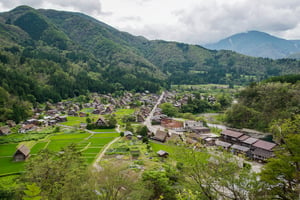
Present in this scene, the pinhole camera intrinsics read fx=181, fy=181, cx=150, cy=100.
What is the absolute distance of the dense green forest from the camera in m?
49.2

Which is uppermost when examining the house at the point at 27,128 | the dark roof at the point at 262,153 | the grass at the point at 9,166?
the house at the point at 27,128

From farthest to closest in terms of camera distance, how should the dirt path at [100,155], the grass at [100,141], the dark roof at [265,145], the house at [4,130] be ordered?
the house at [4,130], the grass at [100,141], the dark roof at [265,145], the dirt path at [100,155]

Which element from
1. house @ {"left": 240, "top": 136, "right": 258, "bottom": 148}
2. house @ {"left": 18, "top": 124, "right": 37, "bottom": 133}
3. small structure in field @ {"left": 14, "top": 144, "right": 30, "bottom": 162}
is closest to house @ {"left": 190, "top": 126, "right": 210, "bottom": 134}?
house @ {"left": 240, "top": 136, "right": 258, "bottom": 148}

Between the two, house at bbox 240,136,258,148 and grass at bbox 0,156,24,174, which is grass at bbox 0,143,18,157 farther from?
house at bbox 240,136,258,148

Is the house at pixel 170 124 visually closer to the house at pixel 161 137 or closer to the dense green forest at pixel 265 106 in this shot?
the house at pixel 161 137

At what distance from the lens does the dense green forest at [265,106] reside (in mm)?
49250

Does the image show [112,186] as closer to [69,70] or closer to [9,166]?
[9,166]

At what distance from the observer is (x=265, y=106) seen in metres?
Answer: 53.3

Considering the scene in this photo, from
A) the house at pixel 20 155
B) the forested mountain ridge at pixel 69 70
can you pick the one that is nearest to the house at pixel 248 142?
the house at pixel 20 155

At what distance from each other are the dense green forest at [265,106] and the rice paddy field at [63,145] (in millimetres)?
38723

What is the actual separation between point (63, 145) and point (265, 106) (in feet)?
180

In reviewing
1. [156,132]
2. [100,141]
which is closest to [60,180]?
[100,141]

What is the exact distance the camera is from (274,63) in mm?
173125

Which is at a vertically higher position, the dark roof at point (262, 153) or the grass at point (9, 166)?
the grass at point (9, 166)
